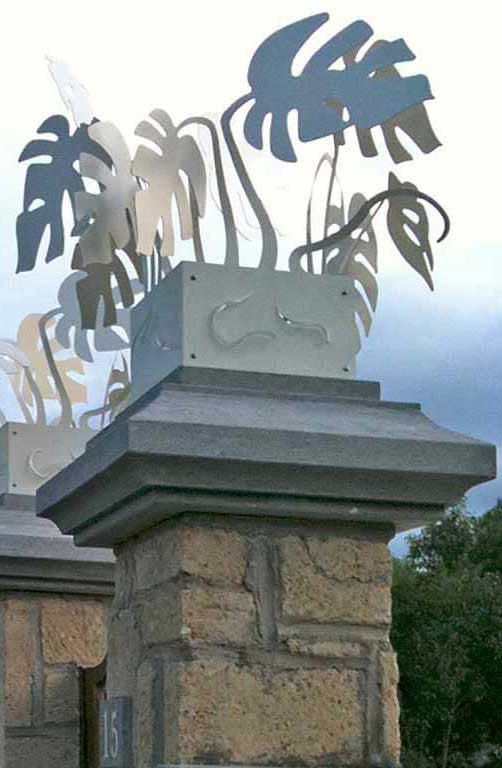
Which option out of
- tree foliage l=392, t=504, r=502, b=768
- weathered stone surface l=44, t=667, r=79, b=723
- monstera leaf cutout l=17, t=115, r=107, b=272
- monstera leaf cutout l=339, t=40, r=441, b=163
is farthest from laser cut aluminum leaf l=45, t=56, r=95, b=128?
tree foliage l=392, t=504, r=502, b=768

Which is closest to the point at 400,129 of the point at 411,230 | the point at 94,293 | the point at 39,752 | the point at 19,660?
the point at 411,230

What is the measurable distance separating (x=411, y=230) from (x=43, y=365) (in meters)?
2.26

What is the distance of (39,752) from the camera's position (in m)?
4.64

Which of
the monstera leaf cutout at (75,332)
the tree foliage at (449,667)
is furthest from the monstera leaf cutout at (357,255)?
the tree foliage at (449,667)

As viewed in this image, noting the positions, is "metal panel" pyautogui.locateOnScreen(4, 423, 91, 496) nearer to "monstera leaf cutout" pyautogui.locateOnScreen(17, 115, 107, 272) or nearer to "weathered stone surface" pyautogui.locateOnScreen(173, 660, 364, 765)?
"monstera leaf cutout" pyautogui.locateOnScreen(17, 115, 107, 272)

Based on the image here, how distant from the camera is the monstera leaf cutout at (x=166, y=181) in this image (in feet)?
10.2

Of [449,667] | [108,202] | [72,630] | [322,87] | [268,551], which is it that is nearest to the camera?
[268,551]

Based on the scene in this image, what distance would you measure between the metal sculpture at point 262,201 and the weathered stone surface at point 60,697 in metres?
1.61

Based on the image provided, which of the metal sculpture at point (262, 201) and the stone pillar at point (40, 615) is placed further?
the stone pillar at point (40, 615)

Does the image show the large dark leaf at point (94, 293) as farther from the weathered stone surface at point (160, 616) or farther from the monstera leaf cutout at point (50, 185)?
the weathered stone surface at point (160, 616)

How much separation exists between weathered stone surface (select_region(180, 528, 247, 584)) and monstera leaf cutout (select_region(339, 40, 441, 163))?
0.93 meters

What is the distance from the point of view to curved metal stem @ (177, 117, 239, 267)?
305 cm

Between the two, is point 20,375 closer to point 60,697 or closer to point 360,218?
point 60,697

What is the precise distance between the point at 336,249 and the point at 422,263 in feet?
0.68
